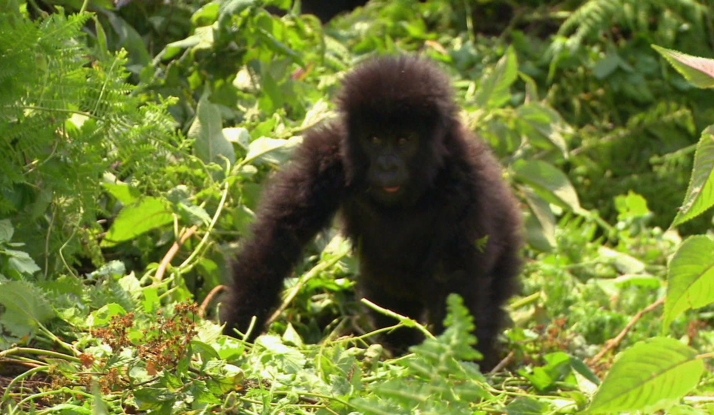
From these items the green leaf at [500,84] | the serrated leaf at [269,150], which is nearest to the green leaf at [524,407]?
the serrated leaf at [269,150]

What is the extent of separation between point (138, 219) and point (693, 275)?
7.07 feet

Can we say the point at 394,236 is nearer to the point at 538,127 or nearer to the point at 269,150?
the point at 269,150

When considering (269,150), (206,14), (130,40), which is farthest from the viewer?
(206,14)

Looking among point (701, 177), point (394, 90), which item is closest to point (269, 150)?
point (394, 90)

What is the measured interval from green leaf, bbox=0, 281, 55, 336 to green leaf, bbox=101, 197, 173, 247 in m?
0.90

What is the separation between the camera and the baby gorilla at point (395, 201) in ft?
11.2

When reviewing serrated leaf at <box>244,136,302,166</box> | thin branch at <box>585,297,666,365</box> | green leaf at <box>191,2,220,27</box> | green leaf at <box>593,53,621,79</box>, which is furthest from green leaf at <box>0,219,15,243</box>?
green leaf at <box>593,53,621,79</box>

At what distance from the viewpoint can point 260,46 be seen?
433 centimetres

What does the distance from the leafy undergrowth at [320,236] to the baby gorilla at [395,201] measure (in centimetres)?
18

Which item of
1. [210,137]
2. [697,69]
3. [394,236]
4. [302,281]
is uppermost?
[697,69]

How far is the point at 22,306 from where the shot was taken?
246 cm

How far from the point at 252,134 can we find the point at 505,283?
1.21 meters

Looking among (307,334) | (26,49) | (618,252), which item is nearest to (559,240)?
(618,252)

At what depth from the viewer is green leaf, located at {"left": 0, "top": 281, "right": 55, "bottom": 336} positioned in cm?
243
